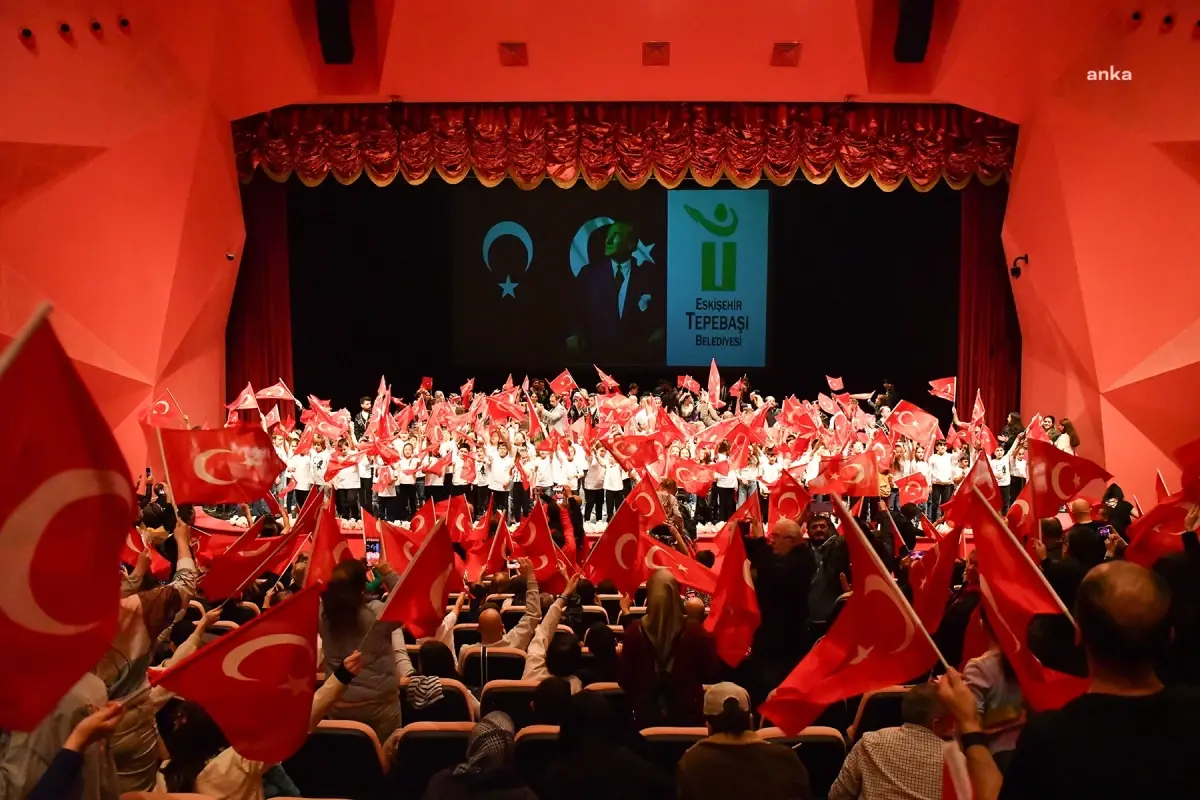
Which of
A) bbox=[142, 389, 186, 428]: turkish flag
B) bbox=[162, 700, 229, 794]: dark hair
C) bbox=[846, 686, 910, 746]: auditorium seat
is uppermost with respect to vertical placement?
bbox=[142, 389, 186, 428]: turkish flag

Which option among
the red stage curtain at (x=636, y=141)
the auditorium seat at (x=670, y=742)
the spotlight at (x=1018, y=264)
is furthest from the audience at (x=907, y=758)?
the spotlight at (x=1018, y=264)

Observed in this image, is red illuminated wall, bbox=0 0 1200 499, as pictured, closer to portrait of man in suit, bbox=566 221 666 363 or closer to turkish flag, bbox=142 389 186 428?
turkish flag, bbox=142 389 186 428

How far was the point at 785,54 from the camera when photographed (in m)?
15.0

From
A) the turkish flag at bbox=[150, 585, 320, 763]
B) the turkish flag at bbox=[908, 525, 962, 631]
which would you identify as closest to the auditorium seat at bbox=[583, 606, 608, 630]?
the turkish flag at bbox=[908, 525, 962, 631]

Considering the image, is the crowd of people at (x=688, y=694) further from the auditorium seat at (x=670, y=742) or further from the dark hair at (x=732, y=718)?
the auditorium seat at (x=670, y=742)

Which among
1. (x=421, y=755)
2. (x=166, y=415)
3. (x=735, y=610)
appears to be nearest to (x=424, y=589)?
(x=421, y=755)

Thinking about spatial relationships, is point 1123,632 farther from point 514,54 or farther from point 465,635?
point 514,54

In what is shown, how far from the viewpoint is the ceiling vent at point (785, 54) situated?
1480 centimetres

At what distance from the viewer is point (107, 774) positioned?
258 centimetres

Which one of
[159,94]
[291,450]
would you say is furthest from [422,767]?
[159,94]

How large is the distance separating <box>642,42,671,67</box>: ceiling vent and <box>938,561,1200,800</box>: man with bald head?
46.0ft

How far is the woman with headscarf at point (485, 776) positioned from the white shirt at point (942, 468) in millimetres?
12577

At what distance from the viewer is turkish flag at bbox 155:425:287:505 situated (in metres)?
6.40

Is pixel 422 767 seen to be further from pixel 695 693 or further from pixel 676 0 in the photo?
pixel 676 0
